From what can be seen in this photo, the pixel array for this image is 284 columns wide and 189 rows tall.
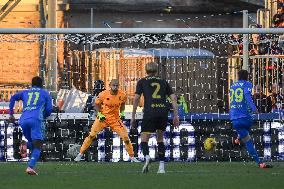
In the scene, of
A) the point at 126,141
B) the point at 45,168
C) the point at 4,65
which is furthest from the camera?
the point at 4,65

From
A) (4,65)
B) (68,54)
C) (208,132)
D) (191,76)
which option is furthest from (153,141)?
(4,65)

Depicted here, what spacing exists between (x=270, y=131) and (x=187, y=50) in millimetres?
15115

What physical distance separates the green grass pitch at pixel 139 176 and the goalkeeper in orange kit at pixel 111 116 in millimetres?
614

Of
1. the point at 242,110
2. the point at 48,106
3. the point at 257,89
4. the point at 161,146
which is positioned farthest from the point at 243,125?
the point at 257,89

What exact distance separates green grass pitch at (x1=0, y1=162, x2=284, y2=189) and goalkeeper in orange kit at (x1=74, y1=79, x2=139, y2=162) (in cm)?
61

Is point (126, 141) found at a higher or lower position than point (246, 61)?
lower

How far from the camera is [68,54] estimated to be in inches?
1582

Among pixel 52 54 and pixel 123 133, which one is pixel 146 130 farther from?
pixel 52 54

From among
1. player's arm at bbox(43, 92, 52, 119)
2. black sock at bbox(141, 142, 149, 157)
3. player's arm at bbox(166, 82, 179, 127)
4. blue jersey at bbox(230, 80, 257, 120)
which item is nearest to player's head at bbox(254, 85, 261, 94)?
blue jersey at bbox(230, 80, 257, 120)

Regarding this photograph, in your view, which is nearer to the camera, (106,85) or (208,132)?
(208,132)

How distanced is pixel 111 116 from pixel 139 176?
6168 mm

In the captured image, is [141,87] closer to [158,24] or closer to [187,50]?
[187,50]

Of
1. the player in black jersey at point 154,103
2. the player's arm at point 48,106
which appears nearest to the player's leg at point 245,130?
the player in black jersey at point 154,103

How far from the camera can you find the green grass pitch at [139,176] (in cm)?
1803
